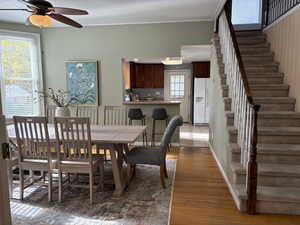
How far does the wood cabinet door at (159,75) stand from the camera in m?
8.12

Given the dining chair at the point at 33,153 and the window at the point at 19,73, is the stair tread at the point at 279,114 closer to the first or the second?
the dining chair at the point at 33,153

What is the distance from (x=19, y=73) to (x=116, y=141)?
11.4 ft

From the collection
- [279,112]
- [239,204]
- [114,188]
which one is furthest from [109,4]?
[239,204]

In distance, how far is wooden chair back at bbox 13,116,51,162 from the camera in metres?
2.44

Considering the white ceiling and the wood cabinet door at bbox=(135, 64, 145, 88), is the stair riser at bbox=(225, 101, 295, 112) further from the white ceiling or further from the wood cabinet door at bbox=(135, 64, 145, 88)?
the wood cabinet door at bbox=(135, 64, 145, 88)

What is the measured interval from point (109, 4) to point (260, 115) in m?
3.05

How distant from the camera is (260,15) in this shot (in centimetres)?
503

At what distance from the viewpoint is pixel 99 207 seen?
2.46 metres

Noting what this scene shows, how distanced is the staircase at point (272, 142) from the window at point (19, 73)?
4093mm

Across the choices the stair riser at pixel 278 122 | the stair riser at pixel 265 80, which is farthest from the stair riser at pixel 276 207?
the stair riser at pixel 265 80

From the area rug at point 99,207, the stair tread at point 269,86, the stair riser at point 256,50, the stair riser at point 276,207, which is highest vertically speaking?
A: the stair riser at point 256,50

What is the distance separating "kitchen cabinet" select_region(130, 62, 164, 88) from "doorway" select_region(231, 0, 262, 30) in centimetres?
336

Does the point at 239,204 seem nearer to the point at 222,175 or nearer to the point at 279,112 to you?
the point at 222,175

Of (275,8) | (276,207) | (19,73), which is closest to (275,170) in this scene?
(276,207)
